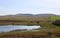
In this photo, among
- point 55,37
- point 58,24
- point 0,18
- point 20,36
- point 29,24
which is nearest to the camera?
point 55,37

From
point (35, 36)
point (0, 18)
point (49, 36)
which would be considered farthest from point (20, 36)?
point (0, 18)

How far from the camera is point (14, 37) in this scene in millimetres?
11609

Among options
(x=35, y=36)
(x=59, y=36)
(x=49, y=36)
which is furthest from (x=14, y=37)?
(x=59, y=36)

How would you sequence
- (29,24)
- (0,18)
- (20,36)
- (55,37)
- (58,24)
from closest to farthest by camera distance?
(55,37) < (20,36) < (58,24) < (29,24) < (0,18)

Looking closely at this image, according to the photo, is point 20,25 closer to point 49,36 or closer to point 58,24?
point 58,24

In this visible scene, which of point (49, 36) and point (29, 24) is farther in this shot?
point (29, 24)

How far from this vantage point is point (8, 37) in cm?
1165

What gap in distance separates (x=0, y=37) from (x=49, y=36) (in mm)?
3550

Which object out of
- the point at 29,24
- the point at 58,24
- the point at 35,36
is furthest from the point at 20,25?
the point at 35,36

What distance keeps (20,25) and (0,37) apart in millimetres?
8616

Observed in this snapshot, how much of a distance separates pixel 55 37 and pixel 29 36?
193 centimetres

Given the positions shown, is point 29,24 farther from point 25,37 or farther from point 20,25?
point 25,37

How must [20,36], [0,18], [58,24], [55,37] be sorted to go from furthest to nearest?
[0,18] → [58,24] → [20,36] → [55,37]

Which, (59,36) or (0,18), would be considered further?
(0,18)
